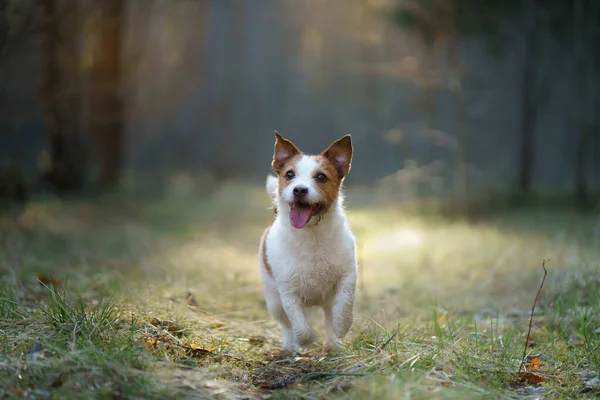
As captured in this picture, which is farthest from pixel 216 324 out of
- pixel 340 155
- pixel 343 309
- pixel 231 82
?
pixel 231 82

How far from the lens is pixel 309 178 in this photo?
4543 millimetres

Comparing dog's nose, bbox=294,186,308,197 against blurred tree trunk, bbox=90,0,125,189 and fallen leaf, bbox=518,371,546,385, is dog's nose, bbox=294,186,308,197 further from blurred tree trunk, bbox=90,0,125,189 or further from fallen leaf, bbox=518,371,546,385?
blurred tree trunk, bbox=90,0,125,189

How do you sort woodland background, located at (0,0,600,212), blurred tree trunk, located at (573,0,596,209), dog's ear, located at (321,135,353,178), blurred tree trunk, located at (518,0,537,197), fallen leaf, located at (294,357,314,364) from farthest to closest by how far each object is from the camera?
blurred tree trunk, located at (518,0,537,197)
blurred tree trunk, located at (573,0,596,209)
woodland background, located at (0,0,600,212)
dog's ear, located at (321,135,353,178)
fallen leaf, located at (294,357,314,364)

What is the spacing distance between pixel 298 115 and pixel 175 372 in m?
32.1

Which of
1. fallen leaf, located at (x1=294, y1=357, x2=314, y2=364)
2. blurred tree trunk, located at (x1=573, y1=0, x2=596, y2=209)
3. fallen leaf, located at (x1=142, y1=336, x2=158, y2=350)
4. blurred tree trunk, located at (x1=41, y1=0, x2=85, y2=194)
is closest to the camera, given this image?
fallen leaf, located at (x1=142, y1=336, x2=158, y2=350)

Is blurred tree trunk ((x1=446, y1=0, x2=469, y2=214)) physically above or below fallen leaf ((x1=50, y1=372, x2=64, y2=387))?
above

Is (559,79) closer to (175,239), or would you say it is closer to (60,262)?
(175,239)

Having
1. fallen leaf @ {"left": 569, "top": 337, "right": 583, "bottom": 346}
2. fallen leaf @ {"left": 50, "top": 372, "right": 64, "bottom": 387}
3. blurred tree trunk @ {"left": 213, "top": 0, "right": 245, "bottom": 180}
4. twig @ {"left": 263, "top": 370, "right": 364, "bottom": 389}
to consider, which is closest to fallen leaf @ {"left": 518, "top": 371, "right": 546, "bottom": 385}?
fallen leaf @ {"left": 569, "top": 337, "right": 583, "bottom": 346}

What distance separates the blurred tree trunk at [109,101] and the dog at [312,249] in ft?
37.4

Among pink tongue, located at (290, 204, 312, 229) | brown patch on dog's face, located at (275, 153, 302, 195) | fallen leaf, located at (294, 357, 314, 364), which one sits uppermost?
brown patch on dog's face, located at (275, 153, 302, 195)

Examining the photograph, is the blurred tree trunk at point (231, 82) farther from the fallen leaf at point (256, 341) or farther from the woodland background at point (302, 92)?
the fallen leaf at point (256, 341)

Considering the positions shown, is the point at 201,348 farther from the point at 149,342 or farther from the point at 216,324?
the point at 216,324

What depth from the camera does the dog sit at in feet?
14.5

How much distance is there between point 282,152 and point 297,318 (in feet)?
4.33
